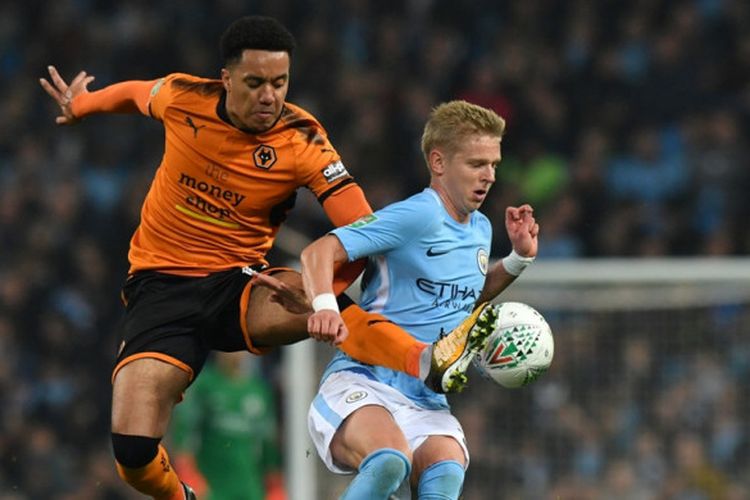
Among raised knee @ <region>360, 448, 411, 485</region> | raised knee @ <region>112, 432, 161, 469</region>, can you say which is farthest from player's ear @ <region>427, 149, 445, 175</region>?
raised knee @ <region>112, 432, 161, 469</region>

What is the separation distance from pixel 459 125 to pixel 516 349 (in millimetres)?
922

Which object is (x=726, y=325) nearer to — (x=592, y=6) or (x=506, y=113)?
(x=506, y=113)

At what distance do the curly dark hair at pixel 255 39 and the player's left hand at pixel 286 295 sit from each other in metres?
0.87

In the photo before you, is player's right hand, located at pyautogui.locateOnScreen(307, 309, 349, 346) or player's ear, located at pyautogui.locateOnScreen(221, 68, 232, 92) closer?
player's right hand, located at pyautogui.locateOnScreen(307, 309, 349, 346)

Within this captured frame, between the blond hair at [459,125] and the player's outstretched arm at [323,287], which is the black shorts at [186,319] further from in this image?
the blond hair at [459,125]

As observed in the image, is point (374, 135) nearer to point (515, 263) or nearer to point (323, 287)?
point (515, 263)

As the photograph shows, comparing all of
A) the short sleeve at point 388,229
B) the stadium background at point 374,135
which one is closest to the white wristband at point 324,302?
the short sleeve at point 388,229

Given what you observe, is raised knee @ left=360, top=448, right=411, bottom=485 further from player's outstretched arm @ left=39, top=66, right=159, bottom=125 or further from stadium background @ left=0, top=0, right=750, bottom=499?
stadium background @ left=0, top=0, right=750, bottom=499

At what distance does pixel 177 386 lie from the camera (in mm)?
6504

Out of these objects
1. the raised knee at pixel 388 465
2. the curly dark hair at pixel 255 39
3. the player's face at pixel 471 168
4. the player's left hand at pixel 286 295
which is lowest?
the raised knee at pixel 388 465

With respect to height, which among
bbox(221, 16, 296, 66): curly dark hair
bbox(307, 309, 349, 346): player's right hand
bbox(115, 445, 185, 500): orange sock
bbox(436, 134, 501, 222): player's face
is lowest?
bbox(115, 445, 185, 500): orange sock

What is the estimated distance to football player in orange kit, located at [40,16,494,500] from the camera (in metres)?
6.36

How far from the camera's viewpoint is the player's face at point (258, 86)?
6.30 metres

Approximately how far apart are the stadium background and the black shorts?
21.3 feet
